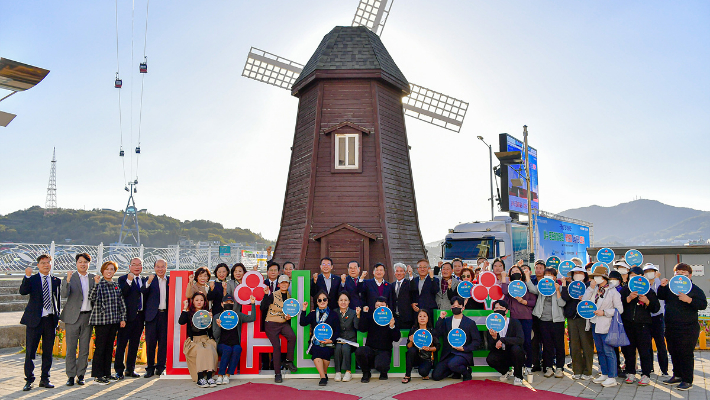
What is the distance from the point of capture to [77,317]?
24.1ft

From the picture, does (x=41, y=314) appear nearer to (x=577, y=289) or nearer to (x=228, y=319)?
(x=228, y=319)

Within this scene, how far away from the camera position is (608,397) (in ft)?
21.1

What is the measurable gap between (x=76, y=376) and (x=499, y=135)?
24419 millimetres

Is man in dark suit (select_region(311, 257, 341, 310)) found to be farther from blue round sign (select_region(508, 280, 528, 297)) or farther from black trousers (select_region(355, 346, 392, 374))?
blue round sign (select_region(508, 280, 528, 297))

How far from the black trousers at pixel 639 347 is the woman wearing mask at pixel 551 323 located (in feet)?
3.17

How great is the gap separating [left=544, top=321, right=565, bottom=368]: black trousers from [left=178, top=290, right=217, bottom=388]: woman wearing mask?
204 inches

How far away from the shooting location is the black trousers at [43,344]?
6.86m

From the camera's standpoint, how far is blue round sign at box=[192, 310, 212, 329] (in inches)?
280

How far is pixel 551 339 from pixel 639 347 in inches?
49.6

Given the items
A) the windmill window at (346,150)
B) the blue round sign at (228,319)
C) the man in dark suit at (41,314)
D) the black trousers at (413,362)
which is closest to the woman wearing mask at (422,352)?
the black trousers at (413,362)

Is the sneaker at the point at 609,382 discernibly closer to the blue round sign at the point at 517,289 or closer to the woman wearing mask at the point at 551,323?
the woman wearing mask at the point at 551,323

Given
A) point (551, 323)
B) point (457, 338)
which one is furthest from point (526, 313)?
point (457, 338)

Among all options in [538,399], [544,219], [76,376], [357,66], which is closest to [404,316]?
[538,399]

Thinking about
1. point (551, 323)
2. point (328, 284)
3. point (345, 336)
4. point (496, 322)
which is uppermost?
point (328, 284)
